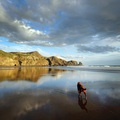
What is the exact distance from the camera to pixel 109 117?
29.2 ft

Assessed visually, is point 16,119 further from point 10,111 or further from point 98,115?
point 98,115

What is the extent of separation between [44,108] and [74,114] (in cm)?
232

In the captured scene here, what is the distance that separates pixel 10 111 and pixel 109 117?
243 inches

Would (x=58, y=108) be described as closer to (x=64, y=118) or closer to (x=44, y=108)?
(x=44, y=108)

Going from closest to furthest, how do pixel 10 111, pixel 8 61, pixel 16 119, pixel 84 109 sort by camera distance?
pixel 16 119 < pixel 10 111 < pixel 84 109 < pixel 8 61

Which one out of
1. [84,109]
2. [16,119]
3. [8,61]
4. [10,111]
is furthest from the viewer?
[8,61]

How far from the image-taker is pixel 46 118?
28.6 feet

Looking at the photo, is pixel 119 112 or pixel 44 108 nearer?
pixel 119 112

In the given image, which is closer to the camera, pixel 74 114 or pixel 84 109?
pixel 74 114

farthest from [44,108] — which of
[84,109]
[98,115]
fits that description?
[98,115]

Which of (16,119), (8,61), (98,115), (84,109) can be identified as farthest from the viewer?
(8,61)

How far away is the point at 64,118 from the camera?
8750 millimetres

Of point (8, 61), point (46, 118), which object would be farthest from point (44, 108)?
point (8, 61)

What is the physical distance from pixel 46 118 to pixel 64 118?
103 centimetres
